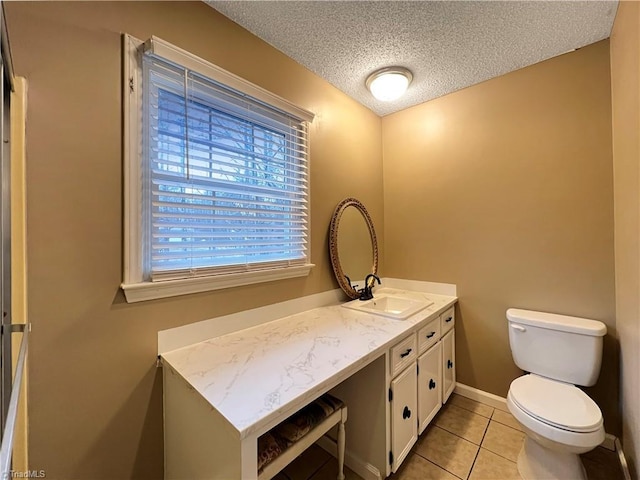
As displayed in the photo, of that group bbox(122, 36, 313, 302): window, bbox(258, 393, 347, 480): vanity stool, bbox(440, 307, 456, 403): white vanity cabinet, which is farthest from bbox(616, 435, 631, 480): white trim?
bbox(122, 36, 313, 302): window

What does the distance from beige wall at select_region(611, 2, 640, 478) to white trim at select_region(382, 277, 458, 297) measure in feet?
3.06

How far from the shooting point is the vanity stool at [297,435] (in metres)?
1.09

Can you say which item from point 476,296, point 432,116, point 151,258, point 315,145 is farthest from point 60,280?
point 432,116

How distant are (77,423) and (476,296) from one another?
7.84 feet

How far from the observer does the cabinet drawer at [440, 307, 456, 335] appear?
1993 mm

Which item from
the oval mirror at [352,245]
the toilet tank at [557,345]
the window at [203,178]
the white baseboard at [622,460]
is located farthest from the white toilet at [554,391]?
the window at [203,178]

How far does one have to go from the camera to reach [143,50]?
1190mm

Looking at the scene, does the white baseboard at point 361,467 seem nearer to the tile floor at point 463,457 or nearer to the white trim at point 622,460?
the tile floor at point 463,457

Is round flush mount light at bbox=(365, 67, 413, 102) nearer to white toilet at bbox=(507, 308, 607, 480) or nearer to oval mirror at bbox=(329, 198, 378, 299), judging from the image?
oval mirror at bbox=(329, 198, 378, 299)

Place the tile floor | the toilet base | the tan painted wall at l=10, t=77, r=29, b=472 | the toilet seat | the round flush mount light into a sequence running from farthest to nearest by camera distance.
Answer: the round flush mount light → the tile floor → the toilet base → the toilet seat → the tan painted wall at l=10, t=77, r=29, b=472

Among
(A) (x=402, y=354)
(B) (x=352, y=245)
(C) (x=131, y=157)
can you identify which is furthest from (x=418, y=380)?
(C) (x=131, y=157)

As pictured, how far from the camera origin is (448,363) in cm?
208

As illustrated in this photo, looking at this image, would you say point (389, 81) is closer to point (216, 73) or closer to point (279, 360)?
point (216, 73)

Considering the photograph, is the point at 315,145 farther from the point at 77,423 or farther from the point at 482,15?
the point at 77,423
